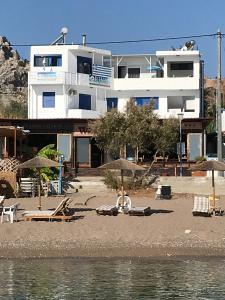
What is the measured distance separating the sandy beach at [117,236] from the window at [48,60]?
28.6 m

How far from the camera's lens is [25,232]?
20.4 meters

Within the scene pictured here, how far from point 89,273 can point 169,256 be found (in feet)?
10.9

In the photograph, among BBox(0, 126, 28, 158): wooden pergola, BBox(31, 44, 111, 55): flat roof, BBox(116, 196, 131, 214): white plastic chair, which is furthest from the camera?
BBox(31, 44, 111, 55): flat roof

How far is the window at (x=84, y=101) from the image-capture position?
1980 inches

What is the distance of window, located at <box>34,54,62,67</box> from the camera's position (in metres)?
50.9

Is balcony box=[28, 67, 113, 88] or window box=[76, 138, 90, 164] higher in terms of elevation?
balcony box=[28, 67, 113, 88]

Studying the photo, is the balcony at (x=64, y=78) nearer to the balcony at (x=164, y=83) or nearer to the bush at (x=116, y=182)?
the balcony at (x=164, y=83)

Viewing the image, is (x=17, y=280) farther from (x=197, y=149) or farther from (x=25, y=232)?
(x=197, y=149)

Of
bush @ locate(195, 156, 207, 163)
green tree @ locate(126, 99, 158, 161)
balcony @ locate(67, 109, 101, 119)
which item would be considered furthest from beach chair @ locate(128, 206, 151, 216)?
balcony @ locate(67, 109, 101, 119)

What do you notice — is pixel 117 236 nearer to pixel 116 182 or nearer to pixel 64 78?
pixel 116 182

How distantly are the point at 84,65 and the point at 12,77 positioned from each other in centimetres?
4268

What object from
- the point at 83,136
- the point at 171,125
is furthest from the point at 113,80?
the point at 171,125

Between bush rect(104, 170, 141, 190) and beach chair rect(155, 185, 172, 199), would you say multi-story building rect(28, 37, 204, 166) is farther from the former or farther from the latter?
beach chair rect(155, 185, 172, 199)

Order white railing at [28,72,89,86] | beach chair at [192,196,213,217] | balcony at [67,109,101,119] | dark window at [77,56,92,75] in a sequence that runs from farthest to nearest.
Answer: dark window at [77,56,92,75] → white railing at [28,72,89,86] → balcony at [67,109,101,119] → beach chair at [192,196,213,217]
